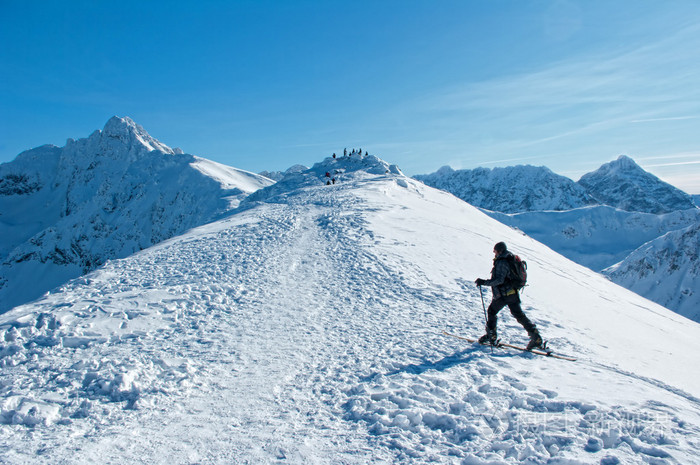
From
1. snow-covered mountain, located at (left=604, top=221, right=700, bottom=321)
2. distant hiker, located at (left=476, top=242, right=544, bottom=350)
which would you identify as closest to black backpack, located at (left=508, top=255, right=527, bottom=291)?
distant hiker, located at (left=476, top=242, right=544, bottom=350)

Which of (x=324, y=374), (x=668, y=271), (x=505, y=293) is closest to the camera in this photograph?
(x=324, y=374)

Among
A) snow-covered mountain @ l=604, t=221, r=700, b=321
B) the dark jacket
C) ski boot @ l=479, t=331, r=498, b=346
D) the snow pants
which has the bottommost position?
snow-covered mountain @ l=604, t=221, r=700, b=321

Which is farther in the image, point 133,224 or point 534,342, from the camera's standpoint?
point 133,224

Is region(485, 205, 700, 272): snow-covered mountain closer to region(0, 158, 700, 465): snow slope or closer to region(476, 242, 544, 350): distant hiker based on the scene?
region(0, 158, 700, 465): snow slope

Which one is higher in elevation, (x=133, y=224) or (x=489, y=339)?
(x=489, y=339)

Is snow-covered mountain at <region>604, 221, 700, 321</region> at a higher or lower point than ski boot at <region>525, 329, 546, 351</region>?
lower

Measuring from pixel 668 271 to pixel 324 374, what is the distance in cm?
20124

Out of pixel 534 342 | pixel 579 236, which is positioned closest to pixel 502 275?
pixel 534 342

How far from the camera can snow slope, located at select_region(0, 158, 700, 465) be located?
4953mm

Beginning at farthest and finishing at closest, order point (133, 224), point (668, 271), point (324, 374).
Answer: point (133, 224), point (668, 271), point (324, 374)

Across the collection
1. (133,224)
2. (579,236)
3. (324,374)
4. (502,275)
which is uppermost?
(579,236)

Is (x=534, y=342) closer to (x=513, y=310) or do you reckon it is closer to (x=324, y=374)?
(x=513, y=310)

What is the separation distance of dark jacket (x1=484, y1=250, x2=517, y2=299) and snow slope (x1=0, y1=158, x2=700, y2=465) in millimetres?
1267

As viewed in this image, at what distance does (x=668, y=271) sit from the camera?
16112cm
